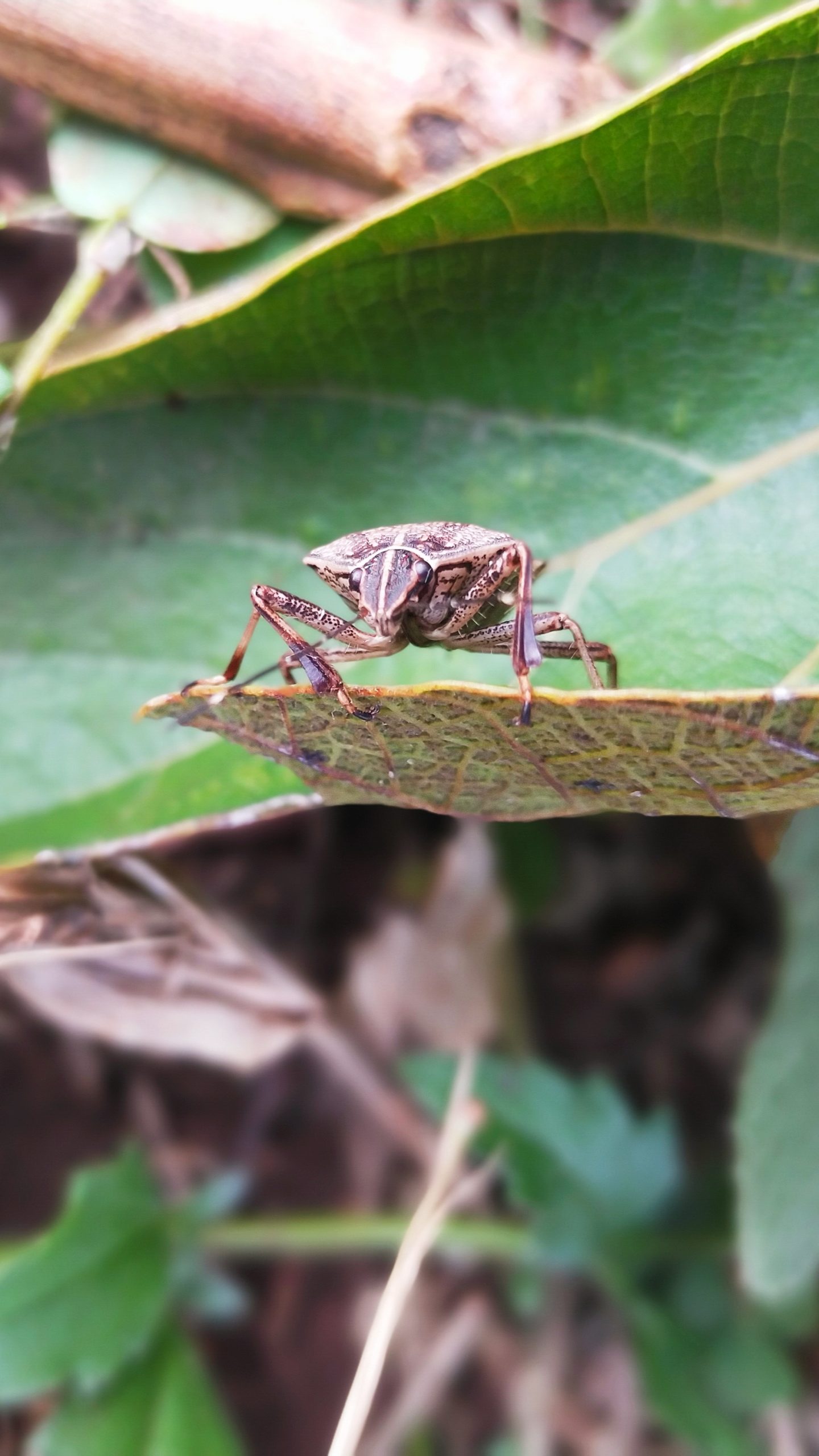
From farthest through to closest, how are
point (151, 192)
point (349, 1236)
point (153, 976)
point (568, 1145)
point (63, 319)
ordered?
point (349, 1236), point (568, 1145), point (153, 976), point (151, 192), point (63, 319)

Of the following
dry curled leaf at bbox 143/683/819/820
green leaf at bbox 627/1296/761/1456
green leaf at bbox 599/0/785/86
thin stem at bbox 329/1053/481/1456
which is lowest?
green leaf at bbox 627/1296/761/1456

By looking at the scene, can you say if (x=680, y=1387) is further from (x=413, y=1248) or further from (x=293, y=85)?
(x=293, y=85)

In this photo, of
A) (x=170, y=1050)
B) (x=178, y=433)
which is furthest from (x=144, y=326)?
(x=170, y=1050)

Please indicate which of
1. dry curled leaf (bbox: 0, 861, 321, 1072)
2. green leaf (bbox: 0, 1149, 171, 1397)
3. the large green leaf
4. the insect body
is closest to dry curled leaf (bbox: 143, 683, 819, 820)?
the insect body

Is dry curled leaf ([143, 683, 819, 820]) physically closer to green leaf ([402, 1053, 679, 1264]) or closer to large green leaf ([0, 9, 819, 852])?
large green leaf ([0, 9, 819, 852])

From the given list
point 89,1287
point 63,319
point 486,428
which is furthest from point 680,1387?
point 63,319

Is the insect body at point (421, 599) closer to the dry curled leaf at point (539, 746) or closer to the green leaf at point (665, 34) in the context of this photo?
the dry curled leaf at point (539, 746)

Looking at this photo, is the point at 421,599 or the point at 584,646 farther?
the point at 421,599
